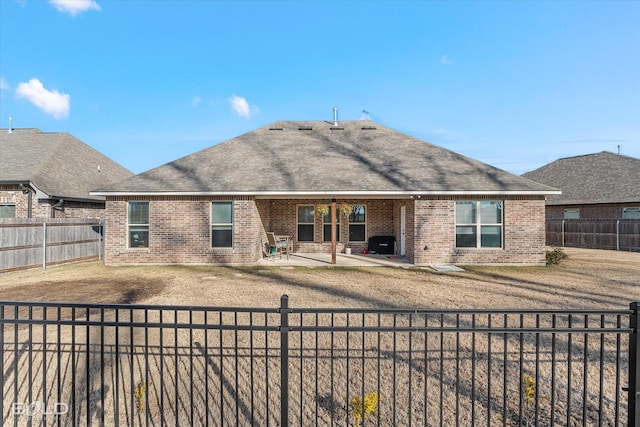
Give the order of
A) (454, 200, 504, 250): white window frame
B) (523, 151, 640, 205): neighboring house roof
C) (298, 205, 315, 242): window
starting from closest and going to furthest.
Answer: (454, 200, 504, 250): white window frame
(298, 205, 315, 242): window
(523, 151, 640, 205): neighboring house roof

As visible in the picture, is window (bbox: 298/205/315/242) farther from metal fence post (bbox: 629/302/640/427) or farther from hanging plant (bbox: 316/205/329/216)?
metal fence post (bbox: 629/302/640/427)

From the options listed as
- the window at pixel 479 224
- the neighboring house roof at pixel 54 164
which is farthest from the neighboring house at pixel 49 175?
the window at pixel 479 224

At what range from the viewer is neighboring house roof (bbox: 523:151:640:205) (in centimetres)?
1977

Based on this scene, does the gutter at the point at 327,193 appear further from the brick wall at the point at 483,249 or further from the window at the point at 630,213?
the window at the point at 630,213

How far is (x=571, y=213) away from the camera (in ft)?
70.1

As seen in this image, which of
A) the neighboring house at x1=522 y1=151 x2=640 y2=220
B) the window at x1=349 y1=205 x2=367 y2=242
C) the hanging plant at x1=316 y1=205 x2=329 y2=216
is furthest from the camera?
the neighboring house at x1=522 y1=151 x2=640 y2=220

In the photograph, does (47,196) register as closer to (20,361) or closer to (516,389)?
(20,361)

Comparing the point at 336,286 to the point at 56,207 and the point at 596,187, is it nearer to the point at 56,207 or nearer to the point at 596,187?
the point at 56,207

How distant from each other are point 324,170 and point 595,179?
2085 centimetres

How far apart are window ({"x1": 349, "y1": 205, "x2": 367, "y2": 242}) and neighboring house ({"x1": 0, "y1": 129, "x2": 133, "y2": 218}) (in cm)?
1328

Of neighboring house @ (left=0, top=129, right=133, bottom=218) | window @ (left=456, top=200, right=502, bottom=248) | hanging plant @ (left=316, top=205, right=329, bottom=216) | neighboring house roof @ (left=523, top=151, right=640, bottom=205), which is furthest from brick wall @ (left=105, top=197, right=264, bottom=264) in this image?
neighboring house roof @ (left=523, top=151, right=640, bottom=205)

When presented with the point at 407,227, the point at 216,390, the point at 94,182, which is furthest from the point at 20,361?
the point at 94,182

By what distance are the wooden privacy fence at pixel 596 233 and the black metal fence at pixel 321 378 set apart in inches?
652

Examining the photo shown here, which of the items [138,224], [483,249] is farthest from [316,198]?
[138,224]
